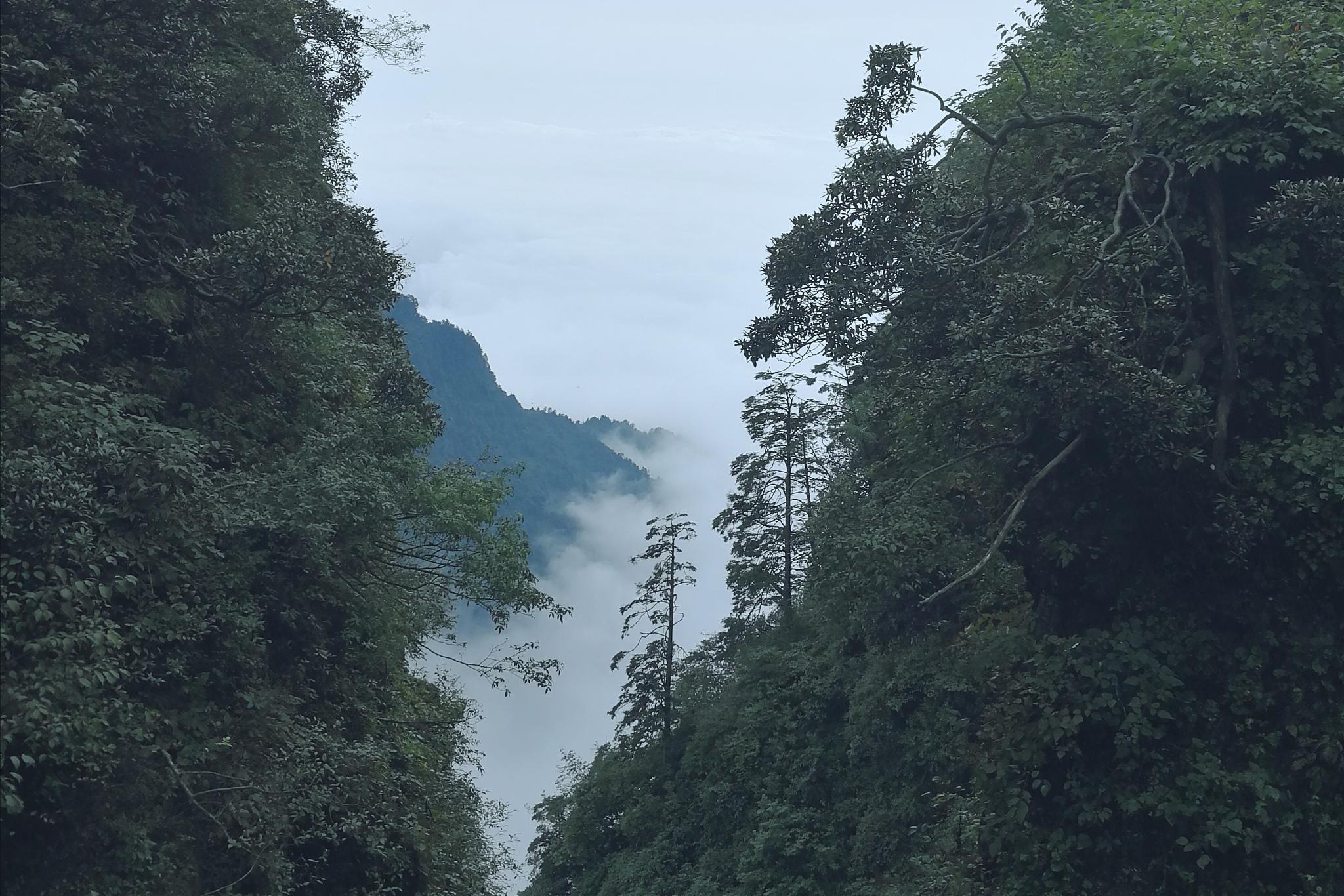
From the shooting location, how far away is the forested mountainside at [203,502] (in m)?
10.0

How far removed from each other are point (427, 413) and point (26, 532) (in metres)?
14.3

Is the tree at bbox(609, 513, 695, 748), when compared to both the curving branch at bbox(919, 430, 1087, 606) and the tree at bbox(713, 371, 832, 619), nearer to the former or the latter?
the tree at bbox(713, 371, 832, 619)

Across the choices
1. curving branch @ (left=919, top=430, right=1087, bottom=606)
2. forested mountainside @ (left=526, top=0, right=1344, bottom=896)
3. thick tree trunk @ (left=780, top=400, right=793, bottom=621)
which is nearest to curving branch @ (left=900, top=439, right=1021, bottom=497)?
forested mountainside @ (left=526, top=0, right=1344, bottom=896)

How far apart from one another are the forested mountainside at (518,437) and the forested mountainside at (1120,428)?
103 meters

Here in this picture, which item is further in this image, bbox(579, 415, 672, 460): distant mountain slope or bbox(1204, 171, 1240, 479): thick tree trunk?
bbox(579, 415, 672, 460): distant mountain slope

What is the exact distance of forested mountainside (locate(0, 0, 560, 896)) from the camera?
10.0 m

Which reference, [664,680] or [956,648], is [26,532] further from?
[664,680]

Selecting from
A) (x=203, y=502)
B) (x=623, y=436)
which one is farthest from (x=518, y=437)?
(x=203, y=502)

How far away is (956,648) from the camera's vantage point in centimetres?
2002

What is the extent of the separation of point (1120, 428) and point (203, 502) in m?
9.99

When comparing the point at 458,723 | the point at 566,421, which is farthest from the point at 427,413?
the point at 566,421

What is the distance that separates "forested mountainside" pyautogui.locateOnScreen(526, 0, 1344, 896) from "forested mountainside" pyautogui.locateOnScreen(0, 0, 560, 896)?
679 centimetres

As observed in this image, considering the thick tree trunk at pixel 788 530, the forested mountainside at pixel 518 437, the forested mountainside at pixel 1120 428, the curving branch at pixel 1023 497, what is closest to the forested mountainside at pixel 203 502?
the forested mountainside at pixel 1120 428

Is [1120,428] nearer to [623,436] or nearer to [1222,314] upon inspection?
[1222,314]
